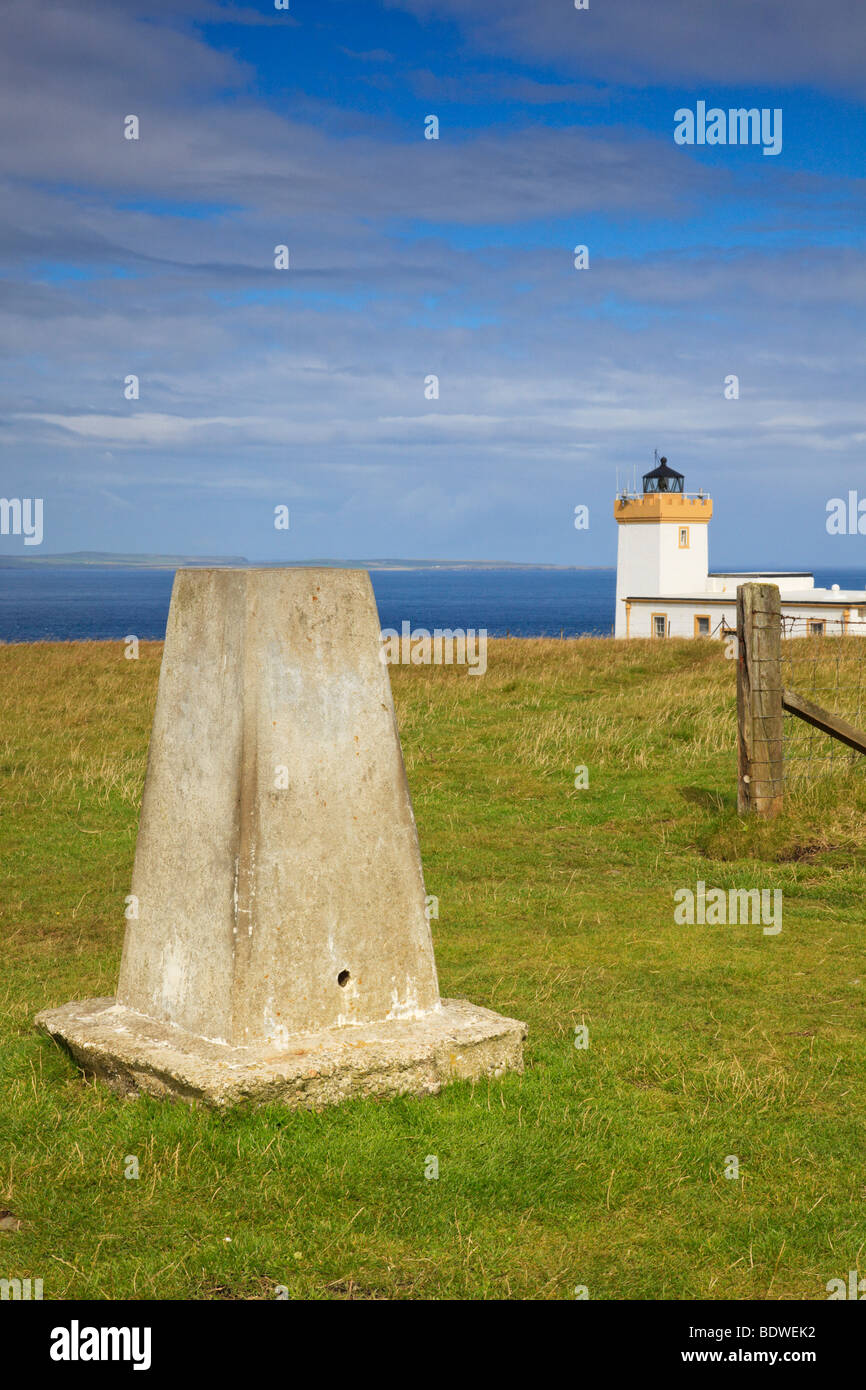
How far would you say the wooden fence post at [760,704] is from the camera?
10.9 meters

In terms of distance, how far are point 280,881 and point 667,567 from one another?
62.7 meters

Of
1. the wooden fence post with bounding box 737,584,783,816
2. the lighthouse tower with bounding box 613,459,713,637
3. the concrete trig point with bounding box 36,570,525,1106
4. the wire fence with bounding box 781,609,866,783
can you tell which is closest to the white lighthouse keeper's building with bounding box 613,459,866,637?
the lighthouse tower with bounding box 613,459,713,637

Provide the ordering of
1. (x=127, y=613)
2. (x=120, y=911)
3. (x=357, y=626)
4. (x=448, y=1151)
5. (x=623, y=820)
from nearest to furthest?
(x=448, y=1151) < (x=357, y=626) < (x=120, y=911) < (x=623, y=820) < (x=127, y=613)

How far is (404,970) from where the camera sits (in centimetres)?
558

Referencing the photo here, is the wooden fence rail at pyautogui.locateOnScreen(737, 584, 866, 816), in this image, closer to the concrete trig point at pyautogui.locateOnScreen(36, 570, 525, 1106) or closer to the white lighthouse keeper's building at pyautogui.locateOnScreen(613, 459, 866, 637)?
the concrete trig point at pyautogui.locateOnScreen(36, 570, 525, 1106)

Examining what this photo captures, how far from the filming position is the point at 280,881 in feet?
17.1

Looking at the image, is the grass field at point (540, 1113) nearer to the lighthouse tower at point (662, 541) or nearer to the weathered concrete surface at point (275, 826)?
the weathered concrete surface at point (275, 826)

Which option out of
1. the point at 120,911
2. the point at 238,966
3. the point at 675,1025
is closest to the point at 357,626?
the point at 238,966

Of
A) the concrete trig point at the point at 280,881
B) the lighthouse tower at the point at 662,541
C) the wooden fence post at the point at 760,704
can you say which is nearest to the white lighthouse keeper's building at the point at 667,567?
the lighthouse tower at the point at 662,541

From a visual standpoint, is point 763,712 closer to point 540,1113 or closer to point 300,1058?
point 540,1113

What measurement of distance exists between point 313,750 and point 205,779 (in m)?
0.53

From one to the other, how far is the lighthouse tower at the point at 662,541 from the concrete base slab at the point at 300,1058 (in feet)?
202

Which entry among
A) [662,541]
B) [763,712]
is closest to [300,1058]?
[763,712]
